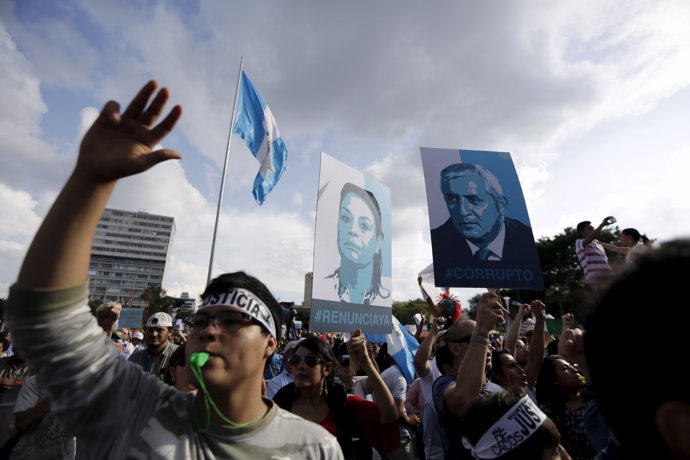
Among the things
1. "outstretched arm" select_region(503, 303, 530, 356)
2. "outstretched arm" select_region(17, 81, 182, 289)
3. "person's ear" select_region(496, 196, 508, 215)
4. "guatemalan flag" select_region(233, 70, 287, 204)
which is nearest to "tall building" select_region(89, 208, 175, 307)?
"guatemalan flag" select_region(233, 70, 287, 204)

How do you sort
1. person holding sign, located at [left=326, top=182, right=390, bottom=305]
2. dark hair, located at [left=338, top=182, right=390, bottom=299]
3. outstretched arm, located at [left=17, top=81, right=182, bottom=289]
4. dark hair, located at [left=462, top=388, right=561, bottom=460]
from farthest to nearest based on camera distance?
dark hair, located at [left=338, top=182, right=390, bottom=299], person holding sign, located at [left=326, top=182, right=390, bottom=305], dark hair, located at [left=462, top=388, right=561, bottom=460], outstretched arm, located at [left=17, top=81, right=182, bottom=289]

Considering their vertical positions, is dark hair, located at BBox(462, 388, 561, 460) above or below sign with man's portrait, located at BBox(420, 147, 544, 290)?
below

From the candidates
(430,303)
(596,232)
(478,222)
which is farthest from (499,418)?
(596,232)

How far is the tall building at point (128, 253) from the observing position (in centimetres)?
11969

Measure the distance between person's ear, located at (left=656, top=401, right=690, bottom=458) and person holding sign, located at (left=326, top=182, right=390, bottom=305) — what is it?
3.08 m

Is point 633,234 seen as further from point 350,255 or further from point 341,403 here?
point 341,403

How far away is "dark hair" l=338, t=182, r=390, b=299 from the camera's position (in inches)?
167

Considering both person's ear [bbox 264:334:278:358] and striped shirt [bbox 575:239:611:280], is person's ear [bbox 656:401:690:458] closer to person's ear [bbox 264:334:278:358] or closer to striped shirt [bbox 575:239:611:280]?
person's ear [bbox 264:334:278:358]

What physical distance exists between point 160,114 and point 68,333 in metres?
0.72

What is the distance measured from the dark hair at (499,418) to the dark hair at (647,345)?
1303 mm

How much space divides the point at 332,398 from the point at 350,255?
5.00ft

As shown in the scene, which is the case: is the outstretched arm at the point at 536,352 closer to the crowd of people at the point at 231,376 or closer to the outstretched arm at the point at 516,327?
the outstretched arm at the point at 516,327

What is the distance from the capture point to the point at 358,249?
4141 mm

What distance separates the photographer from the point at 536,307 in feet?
13.5
